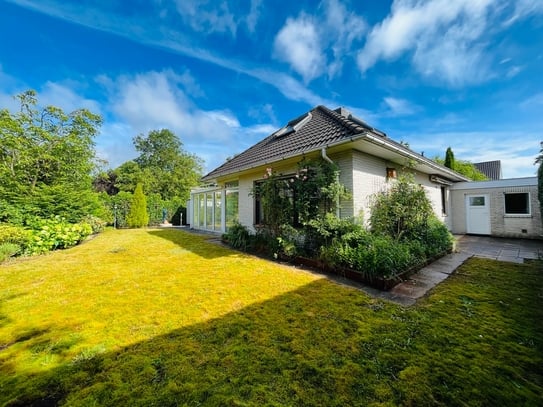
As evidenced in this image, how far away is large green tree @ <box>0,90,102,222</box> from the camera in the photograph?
858 cm

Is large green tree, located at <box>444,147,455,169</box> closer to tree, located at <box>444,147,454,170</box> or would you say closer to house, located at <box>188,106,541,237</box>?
tree, located at <box>444,147,454,170</box>

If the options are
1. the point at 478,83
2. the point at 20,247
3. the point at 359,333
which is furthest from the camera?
the point at 478,83

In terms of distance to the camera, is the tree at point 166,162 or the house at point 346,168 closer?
the house at point 346,168

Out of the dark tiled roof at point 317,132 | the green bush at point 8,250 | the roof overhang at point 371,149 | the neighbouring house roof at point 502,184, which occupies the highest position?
the dark tiled roof at point 317,132

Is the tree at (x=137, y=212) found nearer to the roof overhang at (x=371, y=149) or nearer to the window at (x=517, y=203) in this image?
the roof overhang at (x=371, y=149)

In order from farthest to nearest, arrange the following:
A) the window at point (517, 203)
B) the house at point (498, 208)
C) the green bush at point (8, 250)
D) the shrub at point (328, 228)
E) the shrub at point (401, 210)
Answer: the window at point (517, 203), the house at point (498, 208), the green bush at point (8, 250), the shrub at point (401, 210), the shrub at point (328, 228)

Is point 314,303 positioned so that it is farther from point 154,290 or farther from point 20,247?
point 20,247

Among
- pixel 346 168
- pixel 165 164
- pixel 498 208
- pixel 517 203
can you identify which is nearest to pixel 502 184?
pixel 517 203

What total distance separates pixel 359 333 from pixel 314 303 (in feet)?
3.03

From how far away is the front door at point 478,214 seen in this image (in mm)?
10820

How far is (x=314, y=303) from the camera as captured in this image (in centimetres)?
349

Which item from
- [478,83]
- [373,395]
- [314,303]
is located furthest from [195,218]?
[478,83]

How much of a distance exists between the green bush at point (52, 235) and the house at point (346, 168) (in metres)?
5.99

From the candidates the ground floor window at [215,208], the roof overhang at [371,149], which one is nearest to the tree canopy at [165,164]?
the ground floor window at [215,208]
